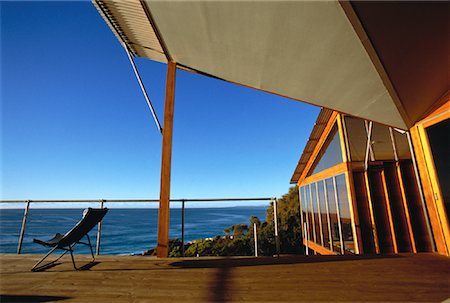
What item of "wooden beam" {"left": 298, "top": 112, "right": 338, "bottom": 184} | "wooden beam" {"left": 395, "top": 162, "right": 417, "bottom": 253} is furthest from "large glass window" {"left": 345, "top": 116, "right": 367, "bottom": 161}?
"wooden beam" {"left": 395, "top": 162, "right": 417, "bottom": 253}

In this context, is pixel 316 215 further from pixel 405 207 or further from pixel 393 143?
pixel 393 143

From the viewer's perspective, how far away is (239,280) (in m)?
1.87

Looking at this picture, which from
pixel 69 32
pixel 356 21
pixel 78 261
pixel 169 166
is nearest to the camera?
pixel 356 21

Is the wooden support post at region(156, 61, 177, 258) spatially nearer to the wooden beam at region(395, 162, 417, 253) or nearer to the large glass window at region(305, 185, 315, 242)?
the wooden beam at region(395, 162, 417, 253)

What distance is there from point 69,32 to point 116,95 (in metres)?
4.21

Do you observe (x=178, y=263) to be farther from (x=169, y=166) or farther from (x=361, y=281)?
(x=361, y=281)

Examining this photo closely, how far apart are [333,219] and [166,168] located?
4.46 metres

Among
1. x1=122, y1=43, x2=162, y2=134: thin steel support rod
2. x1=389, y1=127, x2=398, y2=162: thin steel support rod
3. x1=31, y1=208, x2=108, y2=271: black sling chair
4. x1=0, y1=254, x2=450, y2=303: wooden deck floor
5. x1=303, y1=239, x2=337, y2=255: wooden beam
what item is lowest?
x1=303, y1=239, x2=337, y2=255: wooden beam

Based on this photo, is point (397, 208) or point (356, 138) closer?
point (397, 208)

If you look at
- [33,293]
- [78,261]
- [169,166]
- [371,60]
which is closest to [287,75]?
[371,60]

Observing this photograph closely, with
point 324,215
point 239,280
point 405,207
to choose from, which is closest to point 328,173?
point 324,215

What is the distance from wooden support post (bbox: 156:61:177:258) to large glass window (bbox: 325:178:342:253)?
4.18 meters

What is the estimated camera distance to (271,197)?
3572mm

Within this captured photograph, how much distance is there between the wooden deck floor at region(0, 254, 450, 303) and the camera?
1.55 meters
